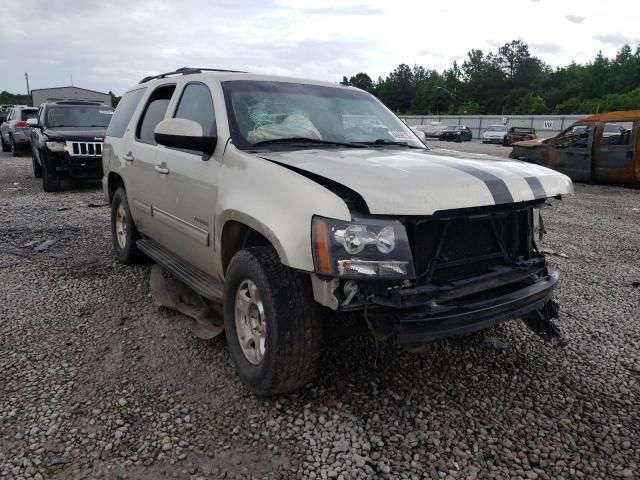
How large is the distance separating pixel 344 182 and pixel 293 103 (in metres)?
1.42

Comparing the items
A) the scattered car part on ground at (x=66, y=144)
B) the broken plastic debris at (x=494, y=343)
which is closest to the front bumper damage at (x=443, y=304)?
the broken plastic debris at (x=494, y=343)

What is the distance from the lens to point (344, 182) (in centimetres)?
239

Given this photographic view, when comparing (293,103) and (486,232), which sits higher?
(293,103)

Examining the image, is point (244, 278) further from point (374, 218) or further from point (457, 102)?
point (457, 102)

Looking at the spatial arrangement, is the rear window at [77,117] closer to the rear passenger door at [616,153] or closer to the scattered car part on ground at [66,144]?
the scattered car part on ground at [66,144]

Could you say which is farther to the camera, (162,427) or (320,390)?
(320,390)

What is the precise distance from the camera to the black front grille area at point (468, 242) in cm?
258

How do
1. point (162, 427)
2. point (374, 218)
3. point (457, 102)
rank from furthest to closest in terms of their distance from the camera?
point (457, 102) < point (162, 427) < point (374, 218)

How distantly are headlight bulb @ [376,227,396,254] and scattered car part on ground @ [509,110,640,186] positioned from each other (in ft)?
37.4

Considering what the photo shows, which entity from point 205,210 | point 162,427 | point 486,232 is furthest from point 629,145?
Result: point 162,427

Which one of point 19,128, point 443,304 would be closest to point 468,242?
point 443,304

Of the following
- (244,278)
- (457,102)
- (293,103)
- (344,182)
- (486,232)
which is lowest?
(244,278)

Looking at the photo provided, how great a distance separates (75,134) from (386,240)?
9.15 metres

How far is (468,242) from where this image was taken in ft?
9.14
